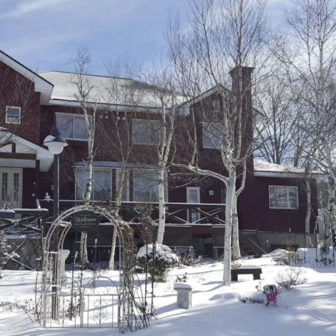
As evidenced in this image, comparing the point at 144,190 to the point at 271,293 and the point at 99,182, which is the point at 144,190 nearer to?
the point at 99,182

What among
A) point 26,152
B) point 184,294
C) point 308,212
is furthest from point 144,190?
point 184,294

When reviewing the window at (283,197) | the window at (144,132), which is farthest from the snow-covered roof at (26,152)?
the window at (283,197)

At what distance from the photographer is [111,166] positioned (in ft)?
72.0

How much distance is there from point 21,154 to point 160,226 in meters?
6.33

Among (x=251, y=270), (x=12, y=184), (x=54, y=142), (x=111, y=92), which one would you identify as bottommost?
(x=251, y=270)

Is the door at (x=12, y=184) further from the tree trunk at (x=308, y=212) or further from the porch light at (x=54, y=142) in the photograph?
the tree trunk at (x=308, y=212)

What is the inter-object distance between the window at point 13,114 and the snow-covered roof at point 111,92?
5.62ft

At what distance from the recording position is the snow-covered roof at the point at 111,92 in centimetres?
1941

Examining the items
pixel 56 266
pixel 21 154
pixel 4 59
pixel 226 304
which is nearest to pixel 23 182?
pixel 21 154

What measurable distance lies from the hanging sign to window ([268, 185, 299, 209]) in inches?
671

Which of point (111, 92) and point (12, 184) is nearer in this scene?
point (12, 184)

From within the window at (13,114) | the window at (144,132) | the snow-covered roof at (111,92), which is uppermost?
the snow-covered roof at (111,92)

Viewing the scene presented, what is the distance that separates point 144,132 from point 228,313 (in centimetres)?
1254

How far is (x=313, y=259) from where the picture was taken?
55.2ft
